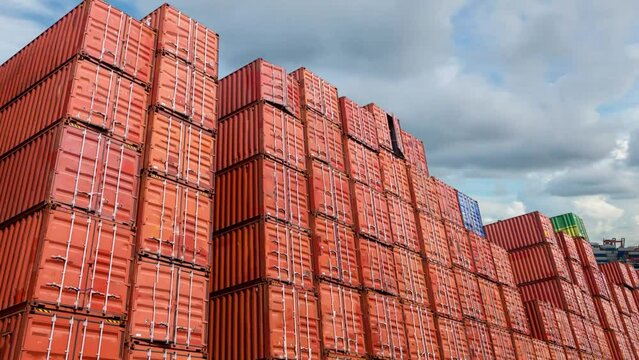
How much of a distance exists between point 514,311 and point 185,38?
26779 millimetres

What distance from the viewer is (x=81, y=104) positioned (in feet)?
50.2

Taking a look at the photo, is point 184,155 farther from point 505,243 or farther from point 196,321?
point 505,243

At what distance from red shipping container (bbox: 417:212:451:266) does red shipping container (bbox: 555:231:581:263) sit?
20484 mm

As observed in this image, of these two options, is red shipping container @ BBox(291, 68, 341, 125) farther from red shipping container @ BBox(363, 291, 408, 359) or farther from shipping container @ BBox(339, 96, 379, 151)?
red shipping container @ BBox(363, 291, 408, 359)

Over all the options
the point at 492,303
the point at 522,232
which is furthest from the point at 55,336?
the point at 522,232

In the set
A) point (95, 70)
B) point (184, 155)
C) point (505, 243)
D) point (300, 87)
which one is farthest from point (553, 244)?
point (95, 70)

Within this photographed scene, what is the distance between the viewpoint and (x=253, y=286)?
59.0 feet

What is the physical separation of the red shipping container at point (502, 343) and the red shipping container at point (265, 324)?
51.1ft

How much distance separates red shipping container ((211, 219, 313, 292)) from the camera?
18.2 m

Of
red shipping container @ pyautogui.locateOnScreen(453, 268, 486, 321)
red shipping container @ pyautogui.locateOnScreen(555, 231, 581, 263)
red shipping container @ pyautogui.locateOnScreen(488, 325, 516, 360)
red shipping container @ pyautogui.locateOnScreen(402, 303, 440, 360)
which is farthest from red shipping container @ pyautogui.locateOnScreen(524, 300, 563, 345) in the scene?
red shipping container @ pyautogui.locateOnScreen(402, 303, 440, 360)

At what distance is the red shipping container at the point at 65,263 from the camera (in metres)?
12.6

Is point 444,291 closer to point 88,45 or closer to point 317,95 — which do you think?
point 317,95

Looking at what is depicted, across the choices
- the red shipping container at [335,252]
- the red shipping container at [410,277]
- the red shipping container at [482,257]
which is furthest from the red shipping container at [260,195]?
the red shipping container at [482,257]

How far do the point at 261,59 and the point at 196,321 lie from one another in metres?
12.1
